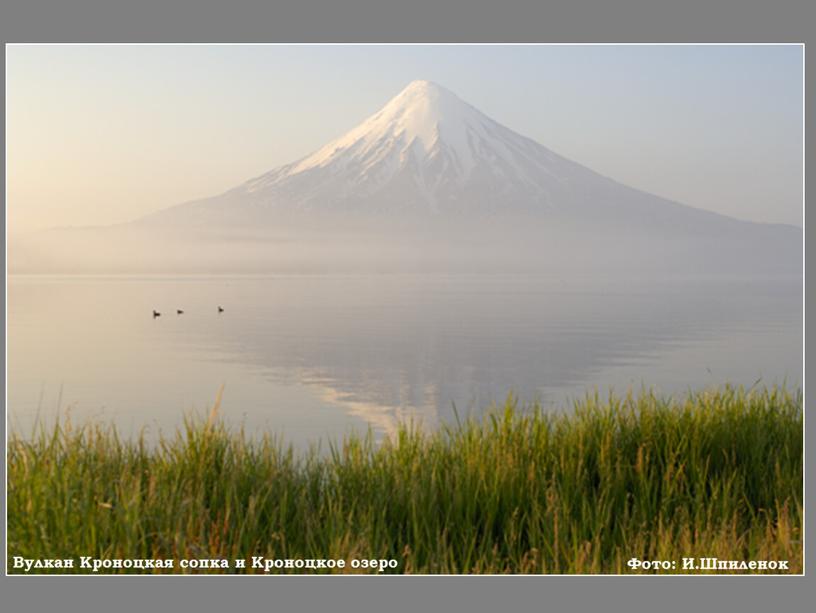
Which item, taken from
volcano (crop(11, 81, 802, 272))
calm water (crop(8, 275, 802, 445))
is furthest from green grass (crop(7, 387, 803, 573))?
volcano (crop(11, 81, 802, 272))

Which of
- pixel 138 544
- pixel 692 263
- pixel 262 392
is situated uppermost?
pixel 692 263

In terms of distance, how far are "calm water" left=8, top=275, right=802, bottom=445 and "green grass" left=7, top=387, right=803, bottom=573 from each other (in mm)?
653

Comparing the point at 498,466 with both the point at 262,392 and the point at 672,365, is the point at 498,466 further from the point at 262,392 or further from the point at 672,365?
the point at 672,365

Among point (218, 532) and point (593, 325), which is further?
point (593, 325)

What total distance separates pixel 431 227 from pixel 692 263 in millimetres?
53485

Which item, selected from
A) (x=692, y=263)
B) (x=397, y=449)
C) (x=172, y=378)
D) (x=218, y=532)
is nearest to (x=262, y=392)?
(x=172, y=378)

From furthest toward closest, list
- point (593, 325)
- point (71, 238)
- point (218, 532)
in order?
point (593, 325) < point (71, 238) < point (218, 532)

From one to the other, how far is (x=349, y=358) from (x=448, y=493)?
12.2 meters

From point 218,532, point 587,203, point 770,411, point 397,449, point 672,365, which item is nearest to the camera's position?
point 218,532

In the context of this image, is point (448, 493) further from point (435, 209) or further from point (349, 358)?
point (435, 209)

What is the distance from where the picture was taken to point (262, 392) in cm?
1171

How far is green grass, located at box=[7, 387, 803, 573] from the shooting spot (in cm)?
484

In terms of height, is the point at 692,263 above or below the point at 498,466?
above

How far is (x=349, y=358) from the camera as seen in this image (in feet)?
57.7
